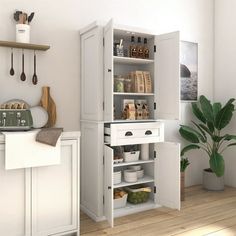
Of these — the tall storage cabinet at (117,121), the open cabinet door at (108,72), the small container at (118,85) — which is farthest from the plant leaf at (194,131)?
the open cabinet door at (108,72)

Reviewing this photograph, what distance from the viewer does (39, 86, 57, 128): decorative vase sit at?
2846 mm

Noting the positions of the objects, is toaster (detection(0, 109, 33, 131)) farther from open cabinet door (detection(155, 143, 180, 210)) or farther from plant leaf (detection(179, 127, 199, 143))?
plant leaf (detection(179, 127, 199, 143))

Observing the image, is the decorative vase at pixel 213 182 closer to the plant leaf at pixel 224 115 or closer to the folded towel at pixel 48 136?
the plant leaf at pixel 224 115

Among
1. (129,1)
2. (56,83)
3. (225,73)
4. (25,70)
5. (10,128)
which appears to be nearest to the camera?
(10,128)

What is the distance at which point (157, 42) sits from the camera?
311cm

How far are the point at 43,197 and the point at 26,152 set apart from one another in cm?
42

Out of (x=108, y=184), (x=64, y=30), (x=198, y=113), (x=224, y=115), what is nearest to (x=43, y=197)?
(x=108, y=184)

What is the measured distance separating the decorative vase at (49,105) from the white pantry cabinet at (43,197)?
58cm

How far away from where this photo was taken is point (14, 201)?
7.22 feet

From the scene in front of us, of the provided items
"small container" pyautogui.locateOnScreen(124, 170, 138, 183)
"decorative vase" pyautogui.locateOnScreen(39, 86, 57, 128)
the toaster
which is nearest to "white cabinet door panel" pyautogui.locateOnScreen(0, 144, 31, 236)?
the toaster

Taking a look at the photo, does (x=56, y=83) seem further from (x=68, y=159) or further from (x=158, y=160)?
(x=158, y=160)

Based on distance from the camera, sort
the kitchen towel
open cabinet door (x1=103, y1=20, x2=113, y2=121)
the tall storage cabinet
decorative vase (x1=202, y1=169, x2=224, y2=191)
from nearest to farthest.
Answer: the kitchen towel, open cabinet door (x1=103, y1=20, x2=113, y2=121), the tall storage cabinet, decorative vase (x1=202, y1=169, x2=224, y2=191)

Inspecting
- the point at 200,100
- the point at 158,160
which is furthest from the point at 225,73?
the point at 158,160

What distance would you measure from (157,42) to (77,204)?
6.18 feet
